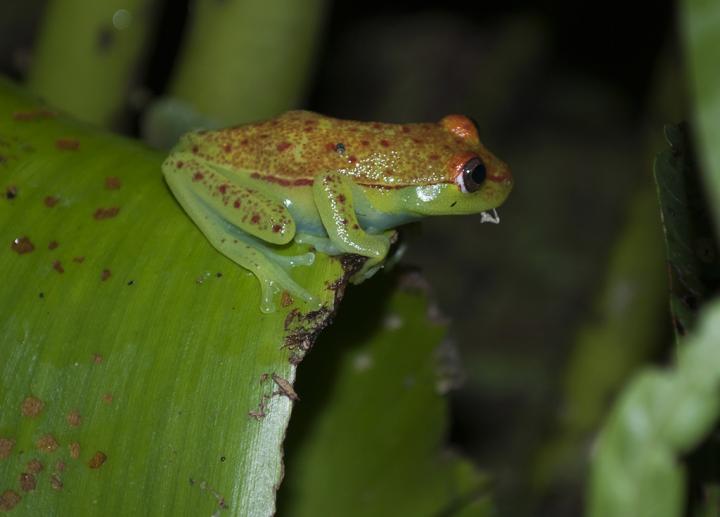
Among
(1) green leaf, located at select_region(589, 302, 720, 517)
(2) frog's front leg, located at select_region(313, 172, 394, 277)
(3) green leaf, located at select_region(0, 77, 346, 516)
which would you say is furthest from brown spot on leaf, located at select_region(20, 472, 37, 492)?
(1) green leaf, located at select_region(589, 302, 720, 517)

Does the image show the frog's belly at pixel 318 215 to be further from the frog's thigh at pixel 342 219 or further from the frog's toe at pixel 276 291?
the frog's toe at pixel 276 291

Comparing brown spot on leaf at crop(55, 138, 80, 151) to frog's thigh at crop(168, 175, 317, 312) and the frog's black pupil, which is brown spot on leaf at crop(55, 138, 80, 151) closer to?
frog's thigh at crop(168, 175, 317, 312)

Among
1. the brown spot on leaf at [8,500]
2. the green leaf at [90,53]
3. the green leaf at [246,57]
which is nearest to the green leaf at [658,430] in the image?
the brown spot on leaf at [8,500]

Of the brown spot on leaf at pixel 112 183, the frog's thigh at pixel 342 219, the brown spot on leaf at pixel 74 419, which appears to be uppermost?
the frog's thigh at pixel 342 219

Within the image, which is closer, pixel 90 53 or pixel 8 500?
pixel 8 500

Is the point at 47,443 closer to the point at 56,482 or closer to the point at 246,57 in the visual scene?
the point at 56,482

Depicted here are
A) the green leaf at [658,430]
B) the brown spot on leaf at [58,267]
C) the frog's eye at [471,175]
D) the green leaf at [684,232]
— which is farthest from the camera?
the frog's eye at [471,175]

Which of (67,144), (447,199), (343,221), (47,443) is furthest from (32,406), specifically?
(447,199)
